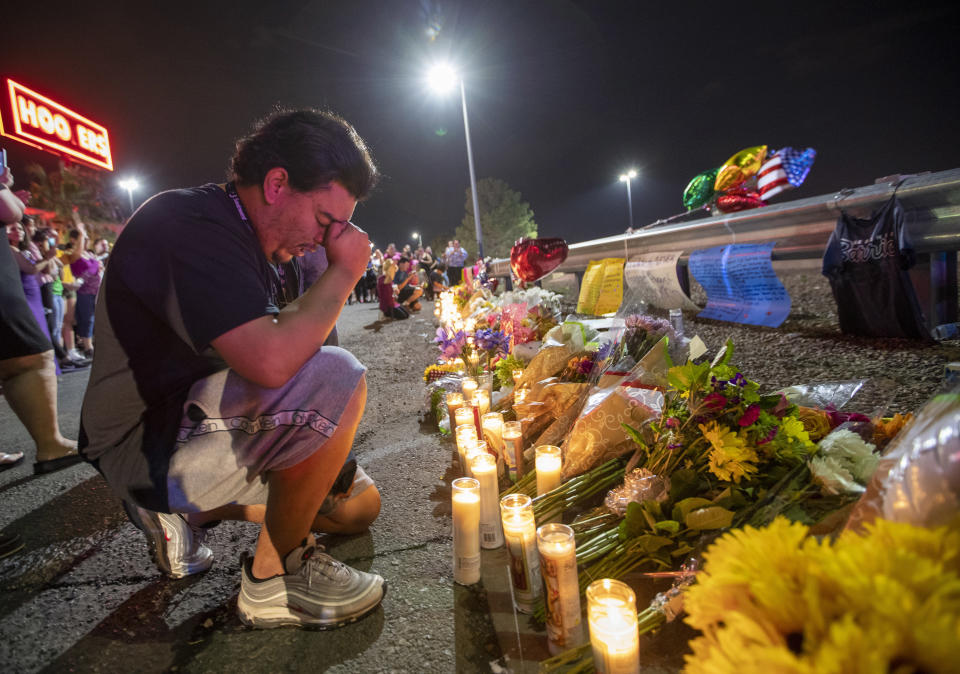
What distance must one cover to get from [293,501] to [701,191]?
285 inches

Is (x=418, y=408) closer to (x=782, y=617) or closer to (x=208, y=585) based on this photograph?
(x=208, y=585)

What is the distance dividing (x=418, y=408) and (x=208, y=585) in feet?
7.91

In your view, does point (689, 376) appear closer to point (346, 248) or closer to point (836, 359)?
point (346, 248)

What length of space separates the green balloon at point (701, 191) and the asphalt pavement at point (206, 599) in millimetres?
5915

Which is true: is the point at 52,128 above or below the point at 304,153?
above

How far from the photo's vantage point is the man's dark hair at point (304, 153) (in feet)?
5.79

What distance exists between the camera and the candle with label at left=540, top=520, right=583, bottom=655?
130cm

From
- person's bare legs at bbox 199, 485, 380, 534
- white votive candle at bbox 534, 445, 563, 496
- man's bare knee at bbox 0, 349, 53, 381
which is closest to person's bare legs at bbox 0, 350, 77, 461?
man's bare knee at bbox 0, 349, 53, 381

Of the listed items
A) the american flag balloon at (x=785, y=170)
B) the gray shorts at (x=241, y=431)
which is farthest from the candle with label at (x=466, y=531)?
the american flag balloon at (x=785, y=170)

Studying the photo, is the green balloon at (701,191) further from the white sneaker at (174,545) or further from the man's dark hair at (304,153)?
the white sneaker at (174,545)

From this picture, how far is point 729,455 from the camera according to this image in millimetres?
1584

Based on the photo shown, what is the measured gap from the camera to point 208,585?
6.41ft

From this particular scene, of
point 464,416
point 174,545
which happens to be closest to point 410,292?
point 464,416

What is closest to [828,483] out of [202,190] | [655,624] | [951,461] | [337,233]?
[655,624]
